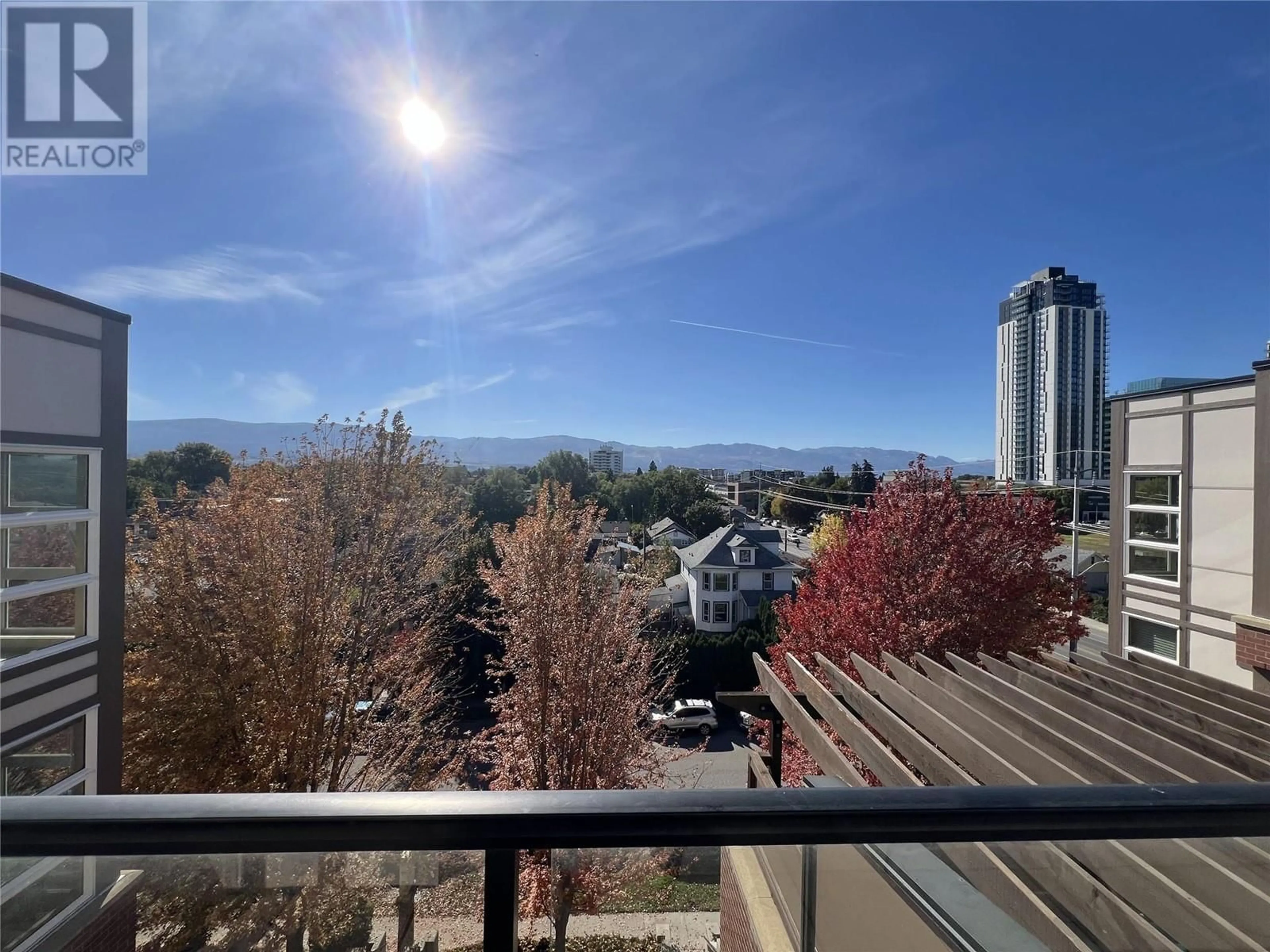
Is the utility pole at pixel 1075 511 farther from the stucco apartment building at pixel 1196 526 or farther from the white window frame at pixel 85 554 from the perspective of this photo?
the white window frame at pixel 85 554

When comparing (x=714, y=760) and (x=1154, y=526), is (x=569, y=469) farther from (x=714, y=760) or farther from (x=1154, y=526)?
(x=1154, y=526)

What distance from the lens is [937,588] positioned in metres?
6.96

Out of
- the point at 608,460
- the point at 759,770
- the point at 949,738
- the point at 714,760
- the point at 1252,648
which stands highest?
the point at 608,460

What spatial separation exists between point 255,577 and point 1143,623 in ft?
43.4

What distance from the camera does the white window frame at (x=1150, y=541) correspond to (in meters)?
8.24

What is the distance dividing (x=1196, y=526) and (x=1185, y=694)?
603cm

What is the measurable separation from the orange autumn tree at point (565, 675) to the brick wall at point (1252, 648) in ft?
23.6

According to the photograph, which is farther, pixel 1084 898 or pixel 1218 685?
pixel 1218 685

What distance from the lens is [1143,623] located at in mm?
9109

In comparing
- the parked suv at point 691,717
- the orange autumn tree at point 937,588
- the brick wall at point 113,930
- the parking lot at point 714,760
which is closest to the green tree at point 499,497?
the parked suv at point 691,717

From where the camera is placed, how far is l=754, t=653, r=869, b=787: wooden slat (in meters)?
2.90

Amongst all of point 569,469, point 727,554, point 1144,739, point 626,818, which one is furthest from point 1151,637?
point 569,469

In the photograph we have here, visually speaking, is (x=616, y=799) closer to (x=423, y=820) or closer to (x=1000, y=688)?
(x=423, y=820)

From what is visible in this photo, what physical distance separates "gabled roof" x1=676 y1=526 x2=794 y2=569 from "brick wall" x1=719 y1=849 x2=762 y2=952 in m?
20.1
